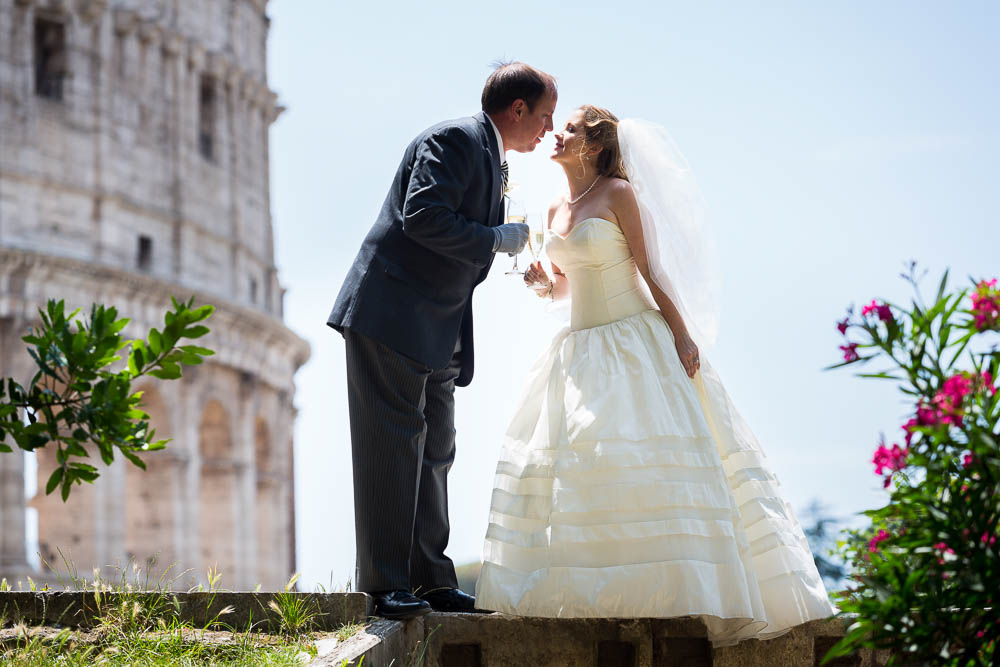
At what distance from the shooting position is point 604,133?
5.49 m

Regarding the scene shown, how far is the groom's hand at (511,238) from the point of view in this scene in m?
4.97

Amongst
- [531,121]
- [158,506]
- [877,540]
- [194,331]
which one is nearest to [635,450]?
[531,121]

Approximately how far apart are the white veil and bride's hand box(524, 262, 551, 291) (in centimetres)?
54

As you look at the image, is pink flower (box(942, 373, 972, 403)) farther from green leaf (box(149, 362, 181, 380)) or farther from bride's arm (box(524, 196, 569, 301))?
bride's arm (box(524, 196, 569, 301))

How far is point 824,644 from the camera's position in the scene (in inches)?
195

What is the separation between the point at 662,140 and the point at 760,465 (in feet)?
4.05

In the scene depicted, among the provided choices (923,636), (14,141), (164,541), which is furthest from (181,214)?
(923,636)

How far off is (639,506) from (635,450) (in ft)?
0.66

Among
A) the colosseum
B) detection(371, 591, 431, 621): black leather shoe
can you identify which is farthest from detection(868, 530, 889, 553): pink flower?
the colosseum

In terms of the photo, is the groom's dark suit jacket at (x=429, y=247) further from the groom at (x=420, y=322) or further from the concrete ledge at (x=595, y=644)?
the concrete ledge at (x=595, y=644)

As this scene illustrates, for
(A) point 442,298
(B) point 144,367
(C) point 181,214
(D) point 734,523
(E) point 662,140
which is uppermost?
(C) point 181,214

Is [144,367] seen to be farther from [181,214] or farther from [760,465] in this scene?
[181,214]

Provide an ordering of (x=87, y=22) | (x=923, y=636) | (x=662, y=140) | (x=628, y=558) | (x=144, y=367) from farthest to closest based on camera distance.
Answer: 1. (x=87, y=22)
2. (x=662, y=140)
3. (x=628, y=558)
4. (x=144, y=367)
5. (x=923, y=636)

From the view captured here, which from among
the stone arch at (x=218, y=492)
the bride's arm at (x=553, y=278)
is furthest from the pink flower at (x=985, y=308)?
the stone arch at (x=218, y=492)
